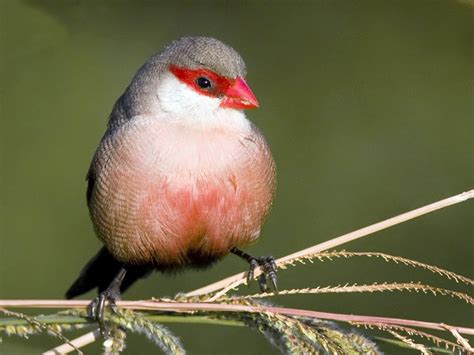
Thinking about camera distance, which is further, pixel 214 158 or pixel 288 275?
pixel 288 275

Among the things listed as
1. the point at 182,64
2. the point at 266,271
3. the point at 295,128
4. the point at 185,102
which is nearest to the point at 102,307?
the point at 266,271

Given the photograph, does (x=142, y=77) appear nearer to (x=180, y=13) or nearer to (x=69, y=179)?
(x=69, y=179)

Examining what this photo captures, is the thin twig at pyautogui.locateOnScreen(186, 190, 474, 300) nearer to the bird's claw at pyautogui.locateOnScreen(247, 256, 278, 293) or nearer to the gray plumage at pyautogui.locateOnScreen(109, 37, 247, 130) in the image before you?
the bird's claw at pyautogui.locateOnScreen(247, 256, 278, 293)

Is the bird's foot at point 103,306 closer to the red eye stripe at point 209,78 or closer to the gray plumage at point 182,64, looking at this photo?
the gray plumage at point 182,64

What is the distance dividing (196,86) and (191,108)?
72 millimetres

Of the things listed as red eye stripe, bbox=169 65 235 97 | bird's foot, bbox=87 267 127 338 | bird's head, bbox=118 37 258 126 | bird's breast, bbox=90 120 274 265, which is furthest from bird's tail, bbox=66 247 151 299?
red eye stripe, bbox=169 65 235 97

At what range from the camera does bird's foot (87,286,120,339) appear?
2387mm

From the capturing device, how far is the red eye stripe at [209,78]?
3029 mm

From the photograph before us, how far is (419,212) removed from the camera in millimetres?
2369

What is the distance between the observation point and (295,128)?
5121 millimetres

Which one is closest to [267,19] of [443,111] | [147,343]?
[443,111]

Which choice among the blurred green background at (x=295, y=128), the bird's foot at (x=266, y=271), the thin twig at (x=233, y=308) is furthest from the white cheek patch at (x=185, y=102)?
the blurred green background at (x=295, y=128)

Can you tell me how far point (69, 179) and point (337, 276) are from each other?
1.43 metres

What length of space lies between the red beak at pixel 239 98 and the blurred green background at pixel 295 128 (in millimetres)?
1230
